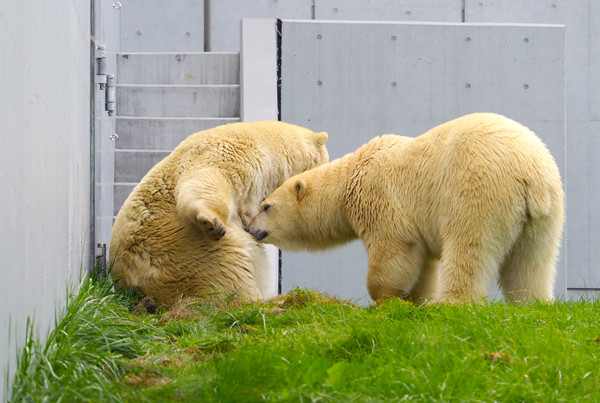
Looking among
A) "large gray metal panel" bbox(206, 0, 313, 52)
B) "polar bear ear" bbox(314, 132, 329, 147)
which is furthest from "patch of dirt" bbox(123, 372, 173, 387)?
"large gray metal panel" bbox(206, 0, 313, 52)

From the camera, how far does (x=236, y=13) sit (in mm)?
12695

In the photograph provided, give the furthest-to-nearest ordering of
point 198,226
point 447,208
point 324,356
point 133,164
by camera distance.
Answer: point 133,164 < point 198,226 < point 447,208 < point 324,356

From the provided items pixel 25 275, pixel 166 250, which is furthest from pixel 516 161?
pixel 25 275

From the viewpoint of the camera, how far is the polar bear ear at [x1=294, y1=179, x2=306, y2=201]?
6215 millimetres

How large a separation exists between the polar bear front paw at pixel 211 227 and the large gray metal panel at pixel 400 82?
413 centimetres

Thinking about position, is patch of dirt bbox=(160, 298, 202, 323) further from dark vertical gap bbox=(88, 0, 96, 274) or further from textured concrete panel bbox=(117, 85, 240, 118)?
textured concrete panel bbox=(117, 85, 240, 118)

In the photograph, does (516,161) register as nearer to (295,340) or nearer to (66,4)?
(295,340)

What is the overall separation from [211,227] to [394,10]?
8481 millimetres

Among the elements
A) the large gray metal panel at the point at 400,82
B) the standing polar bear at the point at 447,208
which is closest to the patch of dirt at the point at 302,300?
the standing polar bear at the point at 447,208

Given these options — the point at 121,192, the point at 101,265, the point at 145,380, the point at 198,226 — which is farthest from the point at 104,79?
the point at 145,380

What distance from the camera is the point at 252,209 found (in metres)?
6.33

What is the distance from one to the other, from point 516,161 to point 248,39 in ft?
17.2

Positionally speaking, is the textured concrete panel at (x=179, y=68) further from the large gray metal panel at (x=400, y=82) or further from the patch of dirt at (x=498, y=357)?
the patch of dirt at (x=498, y=357)

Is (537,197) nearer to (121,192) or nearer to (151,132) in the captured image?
(121,192)
